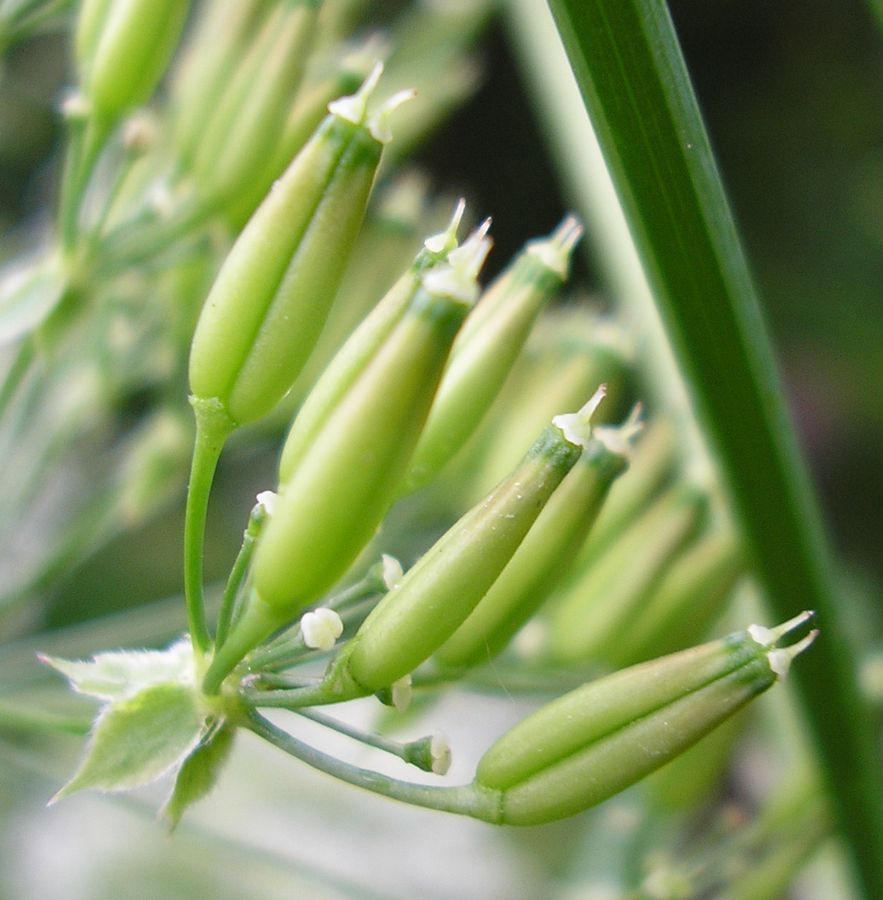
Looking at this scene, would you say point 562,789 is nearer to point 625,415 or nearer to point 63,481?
point 625,415

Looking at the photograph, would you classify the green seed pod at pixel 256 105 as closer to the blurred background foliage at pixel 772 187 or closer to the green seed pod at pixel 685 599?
the green seed pod at pixel 685 599

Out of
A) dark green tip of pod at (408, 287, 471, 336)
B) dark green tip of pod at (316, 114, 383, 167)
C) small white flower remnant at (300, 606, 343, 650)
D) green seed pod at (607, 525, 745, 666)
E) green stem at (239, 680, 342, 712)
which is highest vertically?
dark green tip of pod at (316, 114, 383, 167)

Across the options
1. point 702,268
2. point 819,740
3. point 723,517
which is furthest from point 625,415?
point 702,268

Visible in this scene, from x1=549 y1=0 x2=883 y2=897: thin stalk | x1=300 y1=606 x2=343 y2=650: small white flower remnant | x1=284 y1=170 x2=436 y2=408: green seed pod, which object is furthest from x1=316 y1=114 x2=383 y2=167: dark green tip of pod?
x1=284 y1=170 x2=436 y2=408: green seed pod

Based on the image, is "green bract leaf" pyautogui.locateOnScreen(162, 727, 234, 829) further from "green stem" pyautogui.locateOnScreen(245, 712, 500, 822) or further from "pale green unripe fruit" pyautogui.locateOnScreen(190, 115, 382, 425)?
"pale green unripe fruit" pyautogui.locateOnScreen(190, 115, 382, 425)

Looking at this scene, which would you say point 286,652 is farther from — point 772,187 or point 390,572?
point 772,187

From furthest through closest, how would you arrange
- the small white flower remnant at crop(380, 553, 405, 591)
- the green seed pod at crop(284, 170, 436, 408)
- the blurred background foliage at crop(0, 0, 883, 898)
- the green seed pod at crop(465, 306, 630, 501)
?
the blurred background foliage at crop(0, 0, 883, 898), the green seed pod at crop(284, 170, 436, 408), the green seed pod at crop(465, 306, 630, 501), the small white flower remnant at crop(380, 553, 405, 591)
